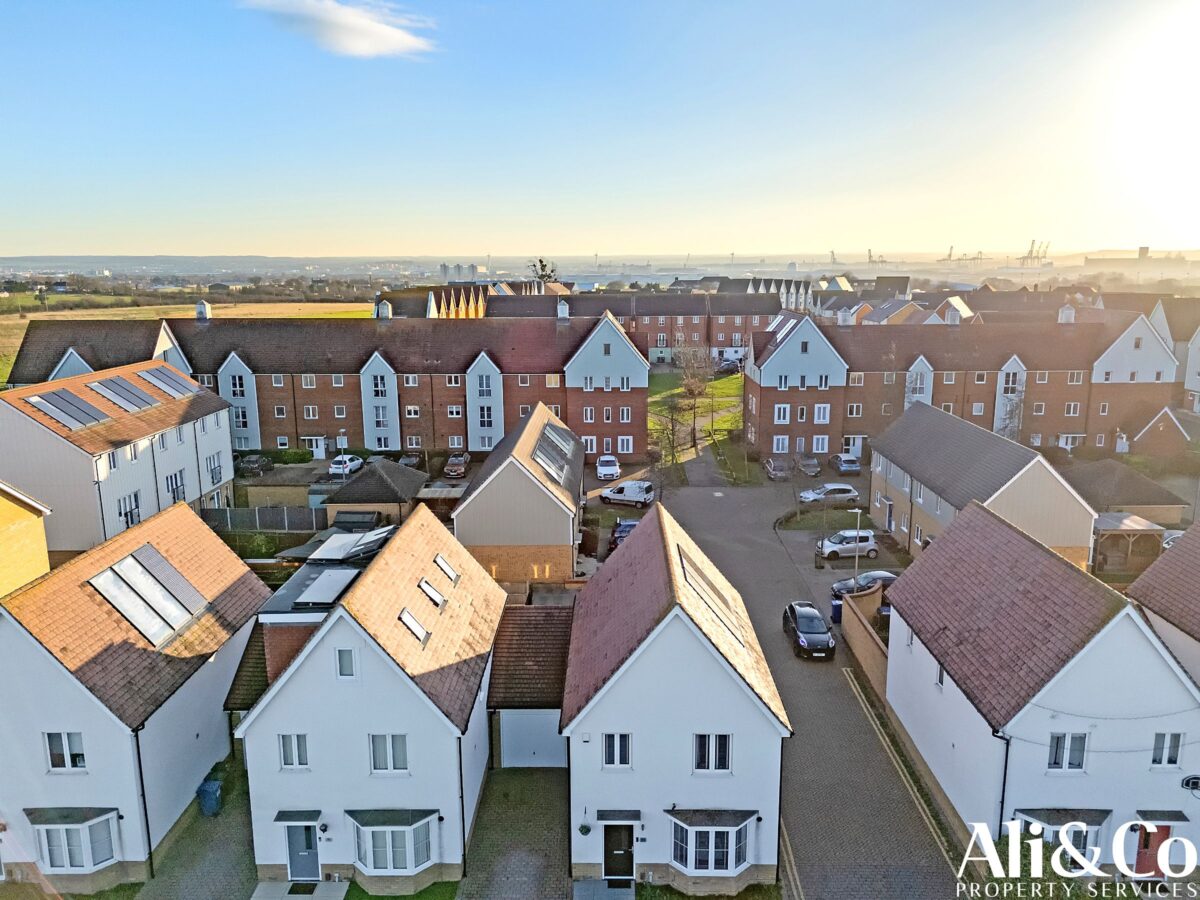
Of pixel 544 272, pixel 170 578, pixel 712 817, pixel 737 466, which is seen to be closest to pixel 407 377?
pixel 737 466

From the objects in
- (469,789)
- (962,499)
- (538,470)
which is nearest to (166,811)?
(469,789)

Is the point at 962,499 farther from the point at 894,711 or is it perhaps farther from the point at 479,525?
the point at 479,525

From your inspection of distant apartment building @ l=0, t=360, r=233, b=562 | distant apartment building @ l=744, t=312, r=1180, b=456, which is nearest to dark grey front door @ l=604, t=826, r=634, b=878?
distant apartment building @ l=0, t=360, r=233, b=562

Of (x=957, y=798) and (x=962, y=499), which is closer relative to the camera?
(x=957, y=798)

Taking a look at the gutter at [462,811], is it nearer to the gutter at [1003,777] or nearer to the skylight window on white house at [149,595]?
the skylight window on white house at [149,595]

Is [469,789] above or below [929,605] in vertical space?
below

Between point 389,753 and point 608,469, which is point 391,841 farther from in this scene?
point 608,469
